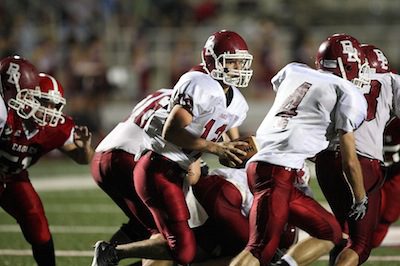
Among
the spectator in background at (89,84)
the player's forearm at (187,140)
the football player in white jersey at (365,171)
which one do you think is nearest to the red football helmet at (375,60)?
the football player in white jersey at (365,171)

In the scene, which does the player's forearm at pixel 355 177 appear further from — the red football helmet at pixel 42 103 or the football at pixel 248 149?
the red football helmet at pixel 42 103

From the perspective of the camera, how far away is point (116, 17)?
582 inches

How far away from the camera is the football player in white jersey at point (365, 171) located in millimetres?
4793

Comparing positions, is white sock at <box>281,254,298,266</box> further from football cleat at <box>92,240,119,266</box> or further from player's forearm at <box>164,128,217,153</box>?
football cleat at <box>92,240,119,266</box>

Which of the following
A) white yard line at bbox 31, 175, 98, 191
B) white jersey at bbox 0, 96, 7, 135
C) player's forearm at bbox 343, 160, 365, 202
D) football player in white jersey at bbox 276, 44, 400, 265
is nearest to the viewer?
player's forearm at bbox 343, 160, 365, 202

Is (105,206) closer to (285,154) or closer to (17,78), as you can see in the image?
(17,78)

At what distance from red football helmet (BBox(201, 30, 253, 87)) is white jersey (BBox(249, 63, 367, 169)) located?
0.91 feet

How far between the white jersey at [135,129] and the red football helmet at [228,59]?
40 cm

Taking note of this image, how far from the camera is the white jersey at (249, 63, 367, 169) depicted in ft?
14.9

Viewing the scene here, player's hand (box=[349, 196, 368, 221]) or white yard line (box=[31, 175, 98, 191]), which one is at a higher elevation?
player's hand (box=[349, 196, 368, 221])

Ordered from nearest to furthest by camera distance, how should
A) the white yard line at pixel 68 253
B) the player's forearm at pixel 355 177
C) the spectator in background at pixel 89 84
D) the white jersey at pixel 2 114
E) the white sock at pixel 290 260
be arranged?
the player's forearm at pixel 355 177 → the white sock at pixel 290 260 → the white jersey at pixel 2 114 → the white yard line at pixel 68 253 → the spectator in background at pixel 89 84

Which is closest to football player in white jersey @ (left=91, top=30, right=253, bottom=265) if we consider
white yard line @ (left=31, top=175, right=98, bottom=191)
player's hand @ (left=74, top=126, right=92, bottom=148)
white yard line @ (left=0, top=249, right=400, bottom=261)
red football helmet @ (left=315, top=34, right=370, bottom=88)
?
red football helmet @ (left=315, top=34, right=370, bottom=88)

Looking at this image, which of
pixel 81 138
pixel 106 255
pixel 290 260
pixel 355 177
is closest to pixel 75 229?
pixel 81 138

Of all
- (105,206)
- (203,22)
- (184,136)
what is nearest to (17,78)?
(184,136)
